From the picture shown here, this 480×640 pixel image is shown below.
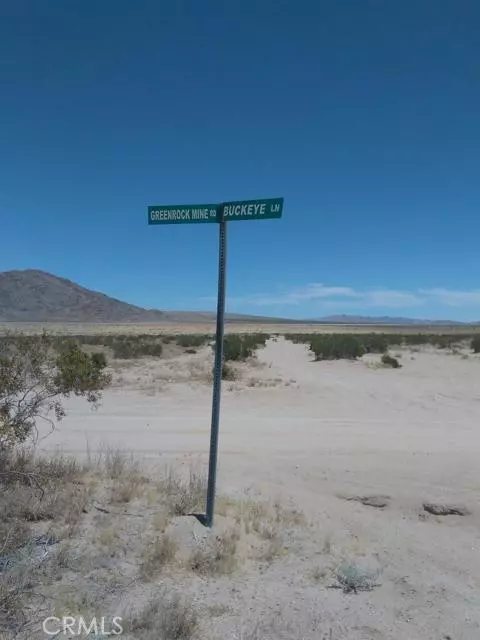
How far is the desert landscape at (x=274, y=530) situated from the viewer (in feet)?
14.4

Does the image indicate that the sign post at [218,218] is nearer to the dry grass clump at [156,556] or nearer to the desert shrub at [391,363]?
the dry grass clump at [156,556]

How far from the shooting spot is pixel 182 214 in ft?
18.9

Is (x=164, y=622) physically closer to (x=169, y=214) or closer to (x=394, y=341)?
(x=169, y=214)

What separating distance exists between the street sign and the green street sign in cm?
12

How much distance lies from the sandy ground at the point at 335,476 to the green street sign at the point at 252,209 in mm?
3116

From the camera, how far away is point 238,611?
175 inches

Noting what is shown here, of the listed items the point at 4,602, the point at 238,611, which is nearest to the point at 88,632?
the point at 4,602

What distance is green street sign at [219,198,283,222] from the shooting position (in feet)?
17.4

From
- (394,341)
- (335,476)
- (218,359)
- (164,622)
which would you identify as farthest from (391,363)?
(394,341)

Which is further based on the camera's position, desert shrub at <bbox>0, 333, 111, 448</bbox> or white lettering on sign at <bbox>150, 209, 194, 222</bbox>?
desert shrub at <bbox>0, 333, 111, 448</bbox>

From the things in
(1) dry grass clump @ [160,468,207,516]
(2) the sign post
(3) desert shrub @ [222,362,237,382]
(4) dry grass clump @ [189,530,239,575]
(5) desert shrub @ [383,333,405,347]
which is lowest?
(4) dry grass clump @ [189,530,239,575]

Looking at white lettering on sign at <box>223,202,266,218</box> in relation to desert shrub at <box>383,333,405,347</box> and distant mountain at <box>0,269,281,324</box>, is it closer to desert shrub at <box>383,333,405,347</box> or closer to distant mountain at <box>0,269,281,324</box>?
desert shrub at <box>383,333,405,347</box>

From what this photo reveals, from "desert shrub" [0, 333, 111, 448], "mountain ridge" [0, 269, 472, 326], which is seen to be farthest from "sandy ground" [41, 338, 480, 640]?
"mountain ridge" [0, 269, 472, 326]

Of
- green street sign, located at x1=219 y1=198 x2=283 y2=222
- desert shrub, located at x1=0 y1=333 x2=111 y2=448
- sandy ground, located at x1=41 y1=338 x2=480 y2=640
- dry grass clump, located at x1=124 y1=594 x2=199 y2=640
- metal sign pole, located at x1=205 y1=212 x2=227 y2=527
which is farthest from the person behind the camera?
desert shrub, located at x1=0 y1=333 x2=111 y2=448
